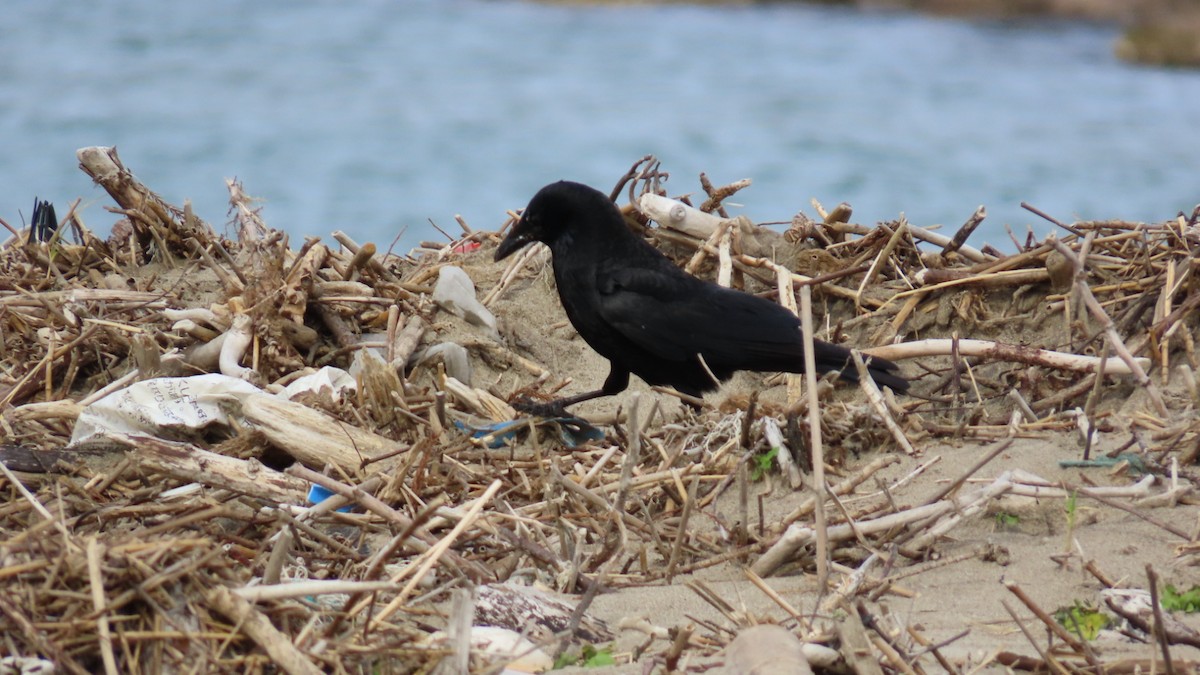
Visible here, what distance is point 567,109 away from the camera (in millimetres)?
25500

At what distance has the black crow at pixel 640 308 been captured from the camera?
16.5 feet

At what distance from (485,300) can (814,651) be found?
3.23 m

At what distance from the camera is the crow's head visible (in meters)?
5.29

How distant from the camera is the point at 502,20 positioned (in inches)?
1217

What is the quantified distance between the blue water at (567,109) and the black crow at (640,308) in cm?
1134

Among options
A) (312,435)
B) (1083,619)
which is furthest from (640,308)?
(1083,619)

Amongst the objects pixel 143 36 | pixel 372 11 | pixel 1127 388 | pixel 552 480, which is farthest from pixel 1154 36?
pixel 552 480

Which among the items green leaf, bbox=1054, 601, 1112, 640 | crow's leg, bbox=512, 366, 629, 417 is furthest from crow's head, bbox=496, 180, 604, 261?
green leaf, bbox=1054, 601, 1112, 640

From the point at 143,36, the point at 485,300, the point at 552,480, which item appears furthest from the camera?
the point at 143,36

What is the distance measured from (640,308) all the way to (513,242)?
0.67 m

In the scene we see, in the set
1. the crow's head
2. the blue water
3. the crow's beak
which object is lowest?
the blue water

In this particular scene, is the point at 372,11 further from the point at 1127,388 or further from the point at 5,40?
the point at 1127,388

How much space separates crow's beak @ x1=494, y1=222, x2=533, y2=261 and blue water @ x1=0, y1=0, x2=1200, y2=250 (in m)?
11.2

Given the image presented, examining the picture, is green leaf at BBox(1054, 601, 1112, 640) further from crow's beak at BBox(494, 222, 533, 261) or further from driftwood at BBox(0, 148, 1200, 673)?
crow's beak at BBox(494, 222, 533, 261)
